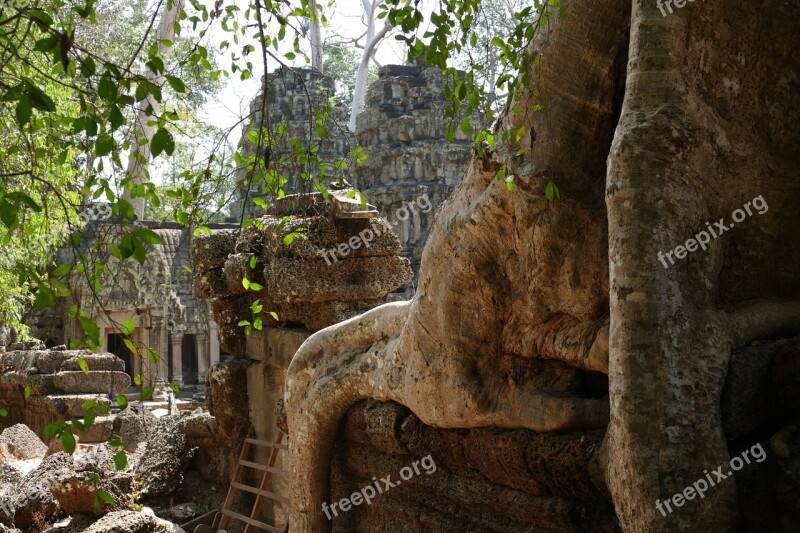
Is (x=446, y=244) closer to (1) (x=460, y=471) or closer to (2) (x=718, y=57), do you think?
(1) (x=460, y=471)

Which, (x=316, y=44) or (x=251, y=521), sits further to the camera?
(x=316, y=44)

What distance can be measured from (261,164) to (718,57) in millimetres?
1688

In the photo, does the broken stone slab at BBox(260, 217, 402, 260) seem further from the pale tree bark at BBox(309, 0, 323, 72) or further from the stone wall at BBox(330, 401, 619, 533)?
the stone wall at BBox(330, 401, 619, 533)

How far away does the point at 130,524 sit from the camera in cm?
539

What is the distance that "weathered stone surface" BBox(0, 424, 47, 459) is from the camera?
946cm


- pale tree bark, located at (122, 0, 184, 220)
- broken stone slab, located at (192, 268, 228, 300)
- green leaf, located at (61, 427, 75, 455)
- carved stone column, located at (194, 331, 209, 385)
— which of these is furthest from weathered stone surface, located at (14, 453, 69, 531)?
carved stone column, located at (194, 331, 209, 385)

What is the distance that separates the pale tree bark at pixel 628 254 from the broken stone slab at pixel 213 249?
288 centimetres

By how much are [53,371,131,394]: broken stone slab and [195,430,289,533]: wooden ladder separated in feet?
21.3

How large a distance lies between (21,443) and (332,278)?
19.8ft

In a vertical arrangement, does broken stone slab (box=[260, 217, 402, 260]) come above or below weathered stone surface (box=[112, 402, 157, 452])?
above

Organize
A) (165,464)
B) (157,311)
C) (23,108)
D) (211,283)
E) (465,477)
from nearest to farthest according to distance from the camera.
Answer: (23,108) → (465,477) → (211,283) → (165,464) → (157,311)

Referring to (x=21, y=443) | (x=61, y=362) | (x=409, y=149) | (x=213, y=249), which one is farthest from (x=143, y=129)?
(x=409, y=149)

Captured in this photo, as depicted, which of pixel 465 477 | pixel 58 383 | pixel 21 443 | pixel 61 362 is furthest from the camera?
pixel 61 362

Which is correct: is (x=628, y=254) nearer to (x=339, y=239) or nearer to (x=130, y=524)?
(x=339, y=239)
